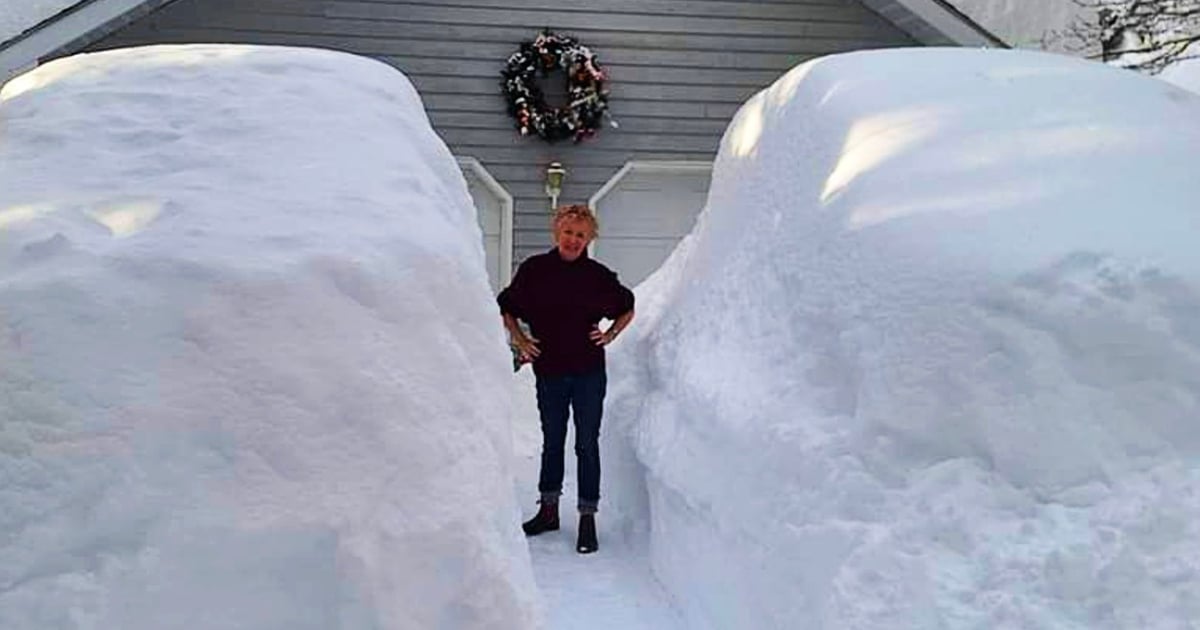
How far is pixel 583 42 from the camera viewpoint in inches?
385

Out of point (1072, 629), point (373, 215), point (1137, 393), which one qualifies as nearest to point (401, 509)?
point (373, 215)

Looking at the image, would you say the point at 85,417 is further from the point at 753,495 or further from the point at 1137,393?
the point at 1137,393

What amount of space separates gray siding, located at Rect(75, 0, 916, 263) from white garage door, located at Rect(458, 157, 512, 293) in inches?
3.5

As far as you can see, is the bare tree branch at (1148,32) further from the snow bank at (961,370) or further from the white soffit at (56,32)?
the white soffit at (56,32)

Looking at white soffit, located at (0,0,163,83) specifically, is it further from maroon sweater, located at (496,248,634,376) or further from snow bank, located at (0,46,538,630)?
snow bank, located at (0,46,538,630)

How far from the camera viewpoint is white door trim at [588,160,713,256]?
9.82 meters

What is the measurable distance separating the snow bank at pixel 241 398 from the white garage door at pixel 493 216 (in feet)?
22.2

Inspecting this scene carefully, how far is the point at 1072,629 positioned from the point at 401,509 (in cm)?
139

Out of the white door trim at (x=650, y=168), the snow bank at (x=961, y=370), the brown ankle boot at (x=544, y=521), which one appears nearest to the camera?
the snow bank at (x=961, y=370)

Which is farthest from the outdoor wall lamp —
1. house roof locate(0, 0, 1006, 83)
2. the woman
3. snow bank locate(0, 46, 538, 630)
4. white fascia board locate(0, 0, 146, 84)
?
snow bank locate(0, 46, 538, 630)

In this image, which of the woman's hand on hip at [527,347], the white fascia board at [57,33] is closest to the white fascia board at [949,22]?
the white fascia board at [57,33]

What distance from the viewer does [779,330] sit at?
3.59 meters

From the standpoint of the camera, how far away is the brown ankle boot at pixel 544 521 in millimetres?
4969

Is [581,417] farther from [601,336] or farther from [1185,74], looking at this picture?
[1185,74]
